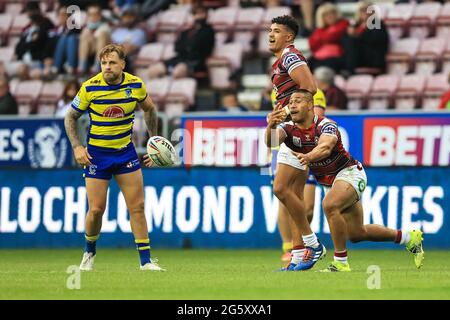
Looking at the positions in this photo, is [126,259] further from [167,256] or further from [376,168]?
[376,168]

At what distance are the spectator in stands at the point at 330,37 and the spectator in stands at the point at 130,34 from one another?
375 cm

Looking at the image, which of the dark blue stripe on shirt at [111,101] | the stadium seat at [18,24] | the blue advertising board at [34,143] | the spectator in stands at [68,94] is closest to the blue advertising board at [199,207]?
the blue advertising board at [34,143]

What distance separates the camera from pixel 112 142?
40.7 ft

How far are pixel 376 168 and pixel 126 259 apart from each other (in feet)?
12.4

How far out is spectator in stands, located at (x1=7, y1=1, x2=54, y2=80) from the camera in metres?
23.8

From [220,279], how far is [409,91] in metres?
9.70

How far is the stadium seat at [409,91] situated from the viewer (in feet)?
66.8

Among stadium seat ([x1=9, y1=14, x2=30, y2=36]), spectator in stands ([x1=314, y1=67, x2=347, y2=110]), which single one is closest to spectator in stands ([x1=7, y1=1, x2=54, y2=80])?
stadium seat ([x1=9, y1=14, x2=30, y2=36])

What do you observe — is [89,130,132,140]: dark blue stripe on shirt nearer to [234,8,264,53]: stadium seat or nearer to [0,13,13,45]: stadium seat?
[234,8,264,53]: stadium seat

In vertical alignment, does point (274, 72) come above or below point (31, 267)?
above

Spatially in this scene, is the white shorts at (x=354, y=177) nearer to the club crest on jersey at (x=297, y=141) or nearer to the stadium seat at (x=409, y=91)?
the club crest on jersey at (x=297, y=141)
